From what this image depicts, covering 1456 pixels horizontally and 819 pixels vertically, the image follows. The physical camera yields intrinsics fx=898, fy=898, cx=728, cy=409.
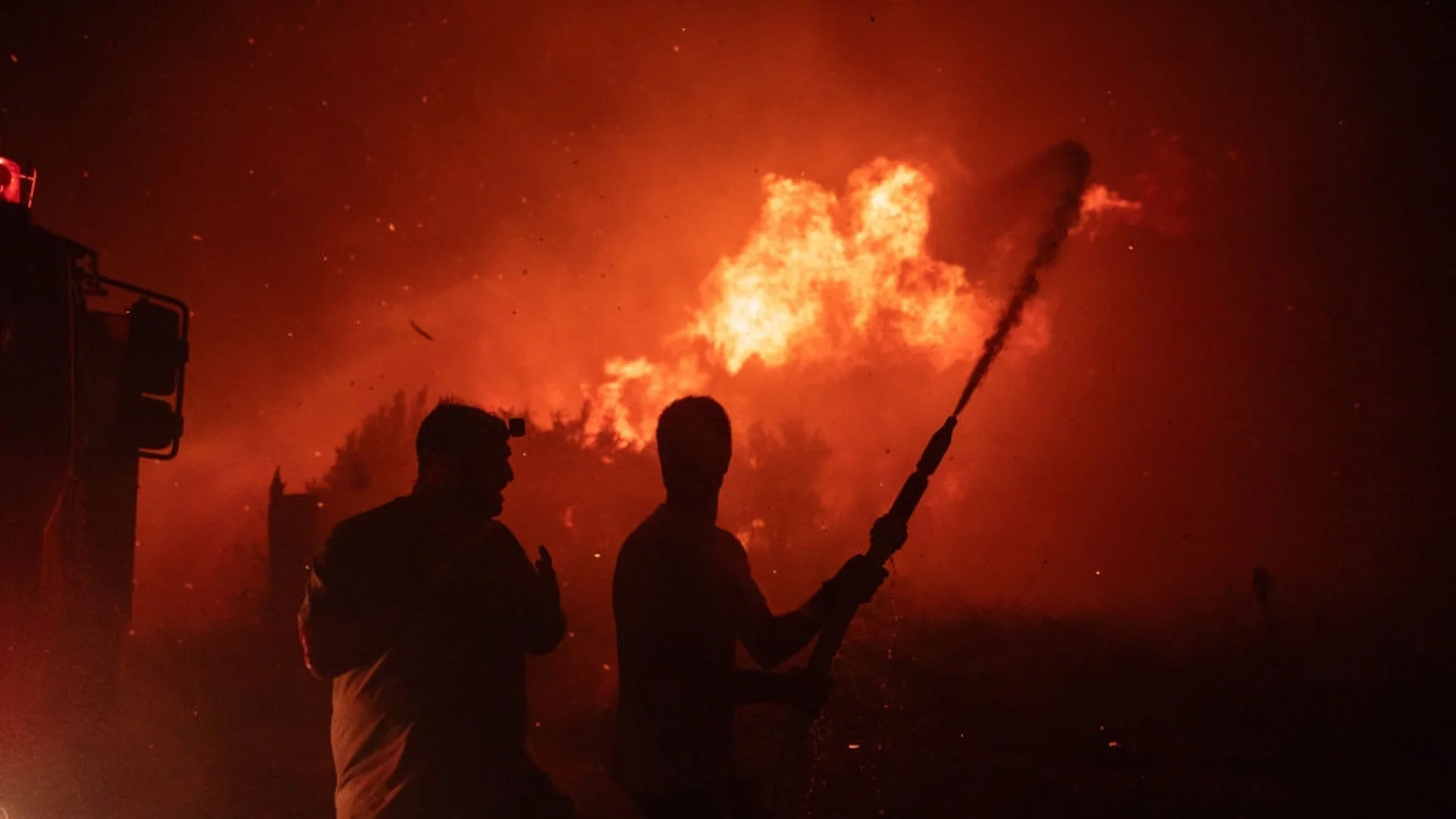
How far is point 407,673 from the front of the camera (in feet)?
7.82

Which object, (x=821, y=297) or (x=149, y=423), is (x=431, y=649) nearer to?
(x=149, y=423)

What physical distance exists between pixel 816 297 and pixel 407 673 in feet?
39.3

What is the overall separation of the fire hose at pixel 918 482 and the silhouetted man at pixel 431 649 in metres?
0.77

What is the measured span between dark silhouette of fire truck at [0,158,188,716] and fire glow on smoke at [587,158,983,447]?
910cm

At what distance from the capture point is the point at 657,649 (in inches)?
105

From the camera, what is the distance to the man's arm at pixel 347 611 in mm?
2326

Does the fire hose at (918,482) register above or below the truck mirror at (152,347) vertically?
below

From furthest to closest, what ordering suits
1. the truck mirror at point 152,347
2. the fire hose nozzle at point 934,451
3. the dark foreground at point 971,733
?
the dark foreground at point 971,733 → the truck mirror at point 152,347 → the fire hose nozzle at point 934,451

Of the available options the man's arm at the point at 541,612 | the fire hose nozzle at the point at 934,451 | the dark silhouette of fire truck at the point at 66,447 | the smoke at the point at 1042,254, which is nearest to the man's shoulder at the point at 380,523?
the man's arm at the point at 541,612

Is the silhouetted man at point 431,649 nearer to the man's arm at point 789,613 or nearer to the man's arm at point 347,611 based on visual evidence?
the man's arm at point 347,611

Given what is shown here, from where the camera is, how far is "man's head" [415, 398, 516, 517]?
267cm

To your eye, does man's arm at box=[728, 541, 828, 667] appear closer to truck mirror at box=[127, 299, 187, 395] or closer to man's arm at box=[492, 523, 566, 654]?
man's arm at box=[492, 523, 566, 654]

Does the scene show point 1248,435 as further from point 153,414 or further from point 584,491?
point 153,414

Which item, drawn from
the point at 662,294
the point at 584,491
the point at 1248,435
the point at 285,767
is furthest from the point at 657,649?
the point at 1248,435
